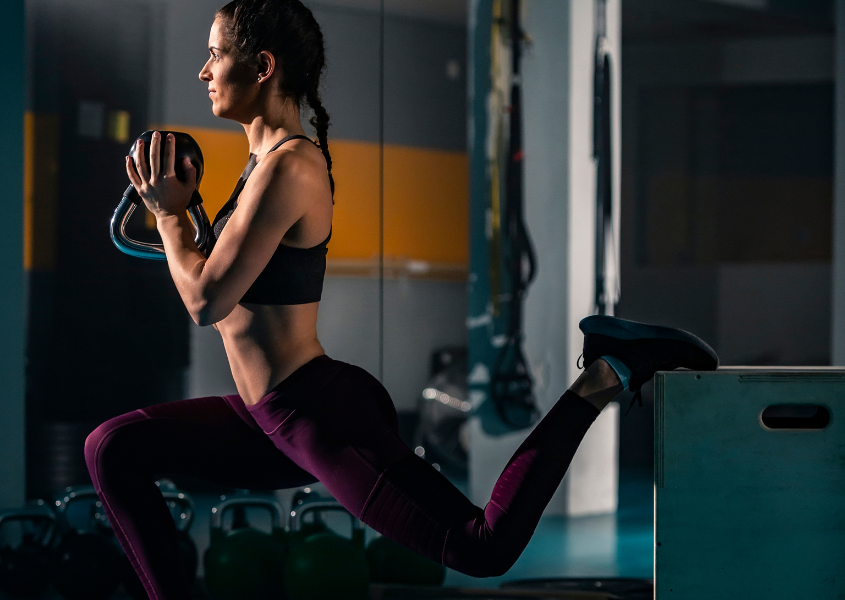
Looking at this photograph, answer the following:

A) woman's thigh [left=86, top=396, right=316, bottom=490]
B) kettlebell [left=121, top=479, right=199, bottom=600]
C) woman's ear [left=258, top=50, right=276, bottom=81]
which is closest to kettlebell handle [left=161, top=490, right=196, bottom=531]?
kettlebell [left=121, top=479, right=199, bottom=600]

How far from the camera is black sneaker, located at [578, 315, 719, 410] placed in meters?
1.70

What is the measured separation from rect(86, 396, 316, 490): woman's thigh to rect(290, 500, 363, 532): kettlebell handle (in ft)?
3.78

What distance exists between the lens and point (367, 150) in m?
3.71

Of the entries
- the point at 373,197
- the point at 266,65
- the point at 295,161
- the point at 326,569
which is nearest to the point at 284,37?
the point at 266,65

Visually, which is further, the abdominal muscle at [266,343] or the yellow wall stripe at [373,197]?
the yellow wall stripe at [373,197]

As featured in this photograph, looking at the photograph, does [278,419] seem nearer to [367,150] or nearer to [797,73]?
[367,150]

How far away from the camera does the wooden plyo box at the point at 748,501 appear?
67.7 inches

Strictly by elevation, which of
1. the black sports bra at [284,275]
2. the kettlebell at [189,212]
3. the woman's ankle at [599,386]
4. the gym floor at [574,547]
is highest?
the kettlebell at [189,212]

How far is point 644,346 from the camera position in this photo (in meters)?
1.72

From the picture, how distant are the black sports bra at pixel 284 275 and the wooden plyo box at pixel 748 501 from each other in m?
→ 0.72

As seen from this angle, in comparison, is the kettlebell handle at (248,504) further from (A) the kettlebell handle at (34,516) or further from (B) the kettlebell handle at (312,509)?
(A) the kettlebell handle at (34,516)

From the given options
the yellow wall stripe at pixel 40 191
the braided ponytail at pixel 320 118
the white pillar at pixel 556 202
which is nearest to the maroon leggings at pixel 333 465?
the braided ponytail at pixel 320 118

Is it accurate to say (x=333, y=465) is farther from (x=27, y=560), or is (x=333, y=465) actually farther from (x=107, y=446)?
(x=27, y=560)

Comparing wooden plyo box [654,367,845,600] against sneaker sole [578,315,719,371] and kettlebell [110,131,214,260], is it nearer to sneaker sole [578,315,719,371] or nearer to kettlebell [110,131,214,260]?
sneaker sole [578,315,719,371]
